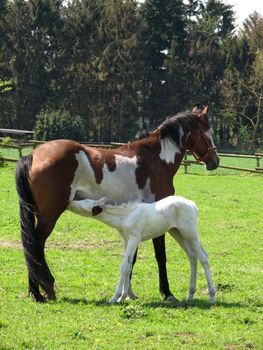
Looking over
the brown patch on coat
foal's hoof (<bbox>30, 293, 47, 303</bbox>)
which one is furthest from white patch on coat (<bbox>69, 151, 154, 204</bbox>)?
foal's hoof (<bbox>30, 293, 47, 303</bbox>)

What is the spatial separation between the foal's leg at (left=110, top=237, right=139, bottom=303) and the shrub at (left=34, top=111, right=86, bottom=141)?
45.3 meters

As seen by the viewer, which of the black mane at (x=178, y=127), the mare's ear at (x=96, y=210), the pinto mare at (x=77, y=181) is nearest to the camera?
the mare's ear at (x=96, y=210)

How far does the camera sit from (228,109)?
58.8 m

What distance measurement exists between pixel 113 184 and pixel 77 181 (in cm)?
49

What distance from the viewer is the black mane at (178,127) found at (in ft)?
27.8

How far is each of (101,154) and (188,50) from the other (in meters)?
56.0

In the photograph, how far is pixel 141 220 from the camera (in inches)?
288

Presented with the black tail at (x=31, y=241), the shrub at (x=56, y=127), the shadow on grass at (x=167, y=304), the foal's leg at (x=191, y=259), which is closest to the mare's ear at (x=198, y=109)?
the foal's leg at (x=191, y=259)

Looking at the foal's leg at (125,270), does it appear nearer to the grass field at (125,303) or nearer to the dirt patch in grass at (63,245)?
the grass field at (125,303)

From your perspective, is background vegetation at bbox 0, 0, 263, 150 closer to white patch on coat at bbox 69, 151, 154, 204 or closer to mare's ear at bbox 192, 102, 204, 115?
mare's ear at bbox 192, 102, 204, 115

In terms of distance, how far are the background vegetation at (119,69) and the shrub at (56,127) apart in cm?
464

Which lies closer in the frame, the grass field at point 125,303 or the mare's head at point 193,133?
the grass field at point 125,303

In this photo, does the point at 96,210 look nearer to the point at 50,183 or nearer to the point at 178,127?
the point at 50,183

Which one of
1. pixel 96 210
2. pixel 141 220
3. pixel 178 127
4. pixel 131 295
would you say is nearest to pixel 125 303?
pixel 131 295
